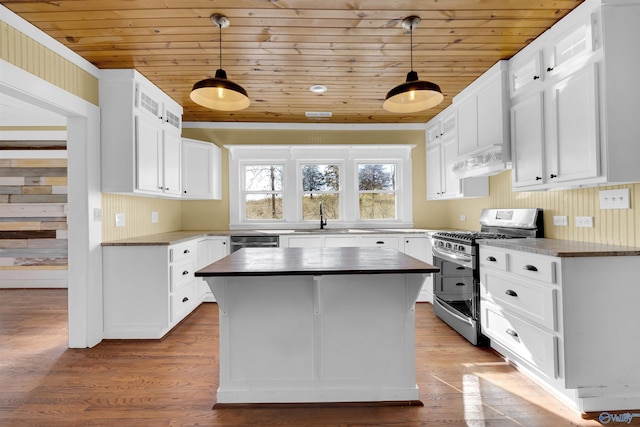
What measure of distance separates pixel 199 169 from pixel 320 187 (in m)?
1.80

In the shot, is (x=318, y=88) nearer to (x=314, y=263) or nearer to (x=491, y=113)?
(x=491, y=113)

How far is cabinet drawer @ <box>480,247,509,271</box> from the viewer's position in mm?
2533

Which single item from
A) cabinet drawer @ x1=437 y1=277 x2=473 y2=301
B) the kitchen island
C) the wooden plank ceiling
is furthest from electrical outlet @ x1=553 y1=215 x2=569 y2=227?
the kitchen island

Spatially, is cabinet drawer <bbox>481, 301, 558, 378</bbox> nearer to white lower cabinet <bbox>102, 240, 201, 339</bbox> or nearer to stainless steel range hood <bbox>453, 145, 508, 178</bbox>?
stainless steel range hood <bbox>453, 145, 508, 178</bbox>

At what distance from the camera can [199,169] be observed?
451cm

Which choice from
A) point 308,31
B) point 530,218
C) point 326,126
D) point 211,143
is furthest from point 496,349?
point 211,143

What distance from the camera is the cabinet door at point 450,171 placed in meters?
3.99

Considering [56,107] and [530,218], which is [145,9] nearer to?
[56,107]

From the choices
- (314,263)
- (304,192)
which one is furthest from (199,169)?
(314,263)

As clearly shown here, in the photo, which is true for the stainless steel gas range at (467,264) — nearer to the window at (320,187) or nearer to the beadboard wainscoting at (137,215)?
the window at (320,187)

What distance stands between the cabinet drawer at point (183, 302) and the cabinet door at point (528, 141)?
11.3 feet

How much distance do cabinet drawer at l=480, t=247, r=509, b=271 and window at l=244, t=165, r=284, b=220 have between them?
3064mm

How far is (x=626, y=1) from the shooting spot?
2.02 meters

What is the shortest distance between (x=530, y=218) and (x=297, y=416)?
8.56 ft
